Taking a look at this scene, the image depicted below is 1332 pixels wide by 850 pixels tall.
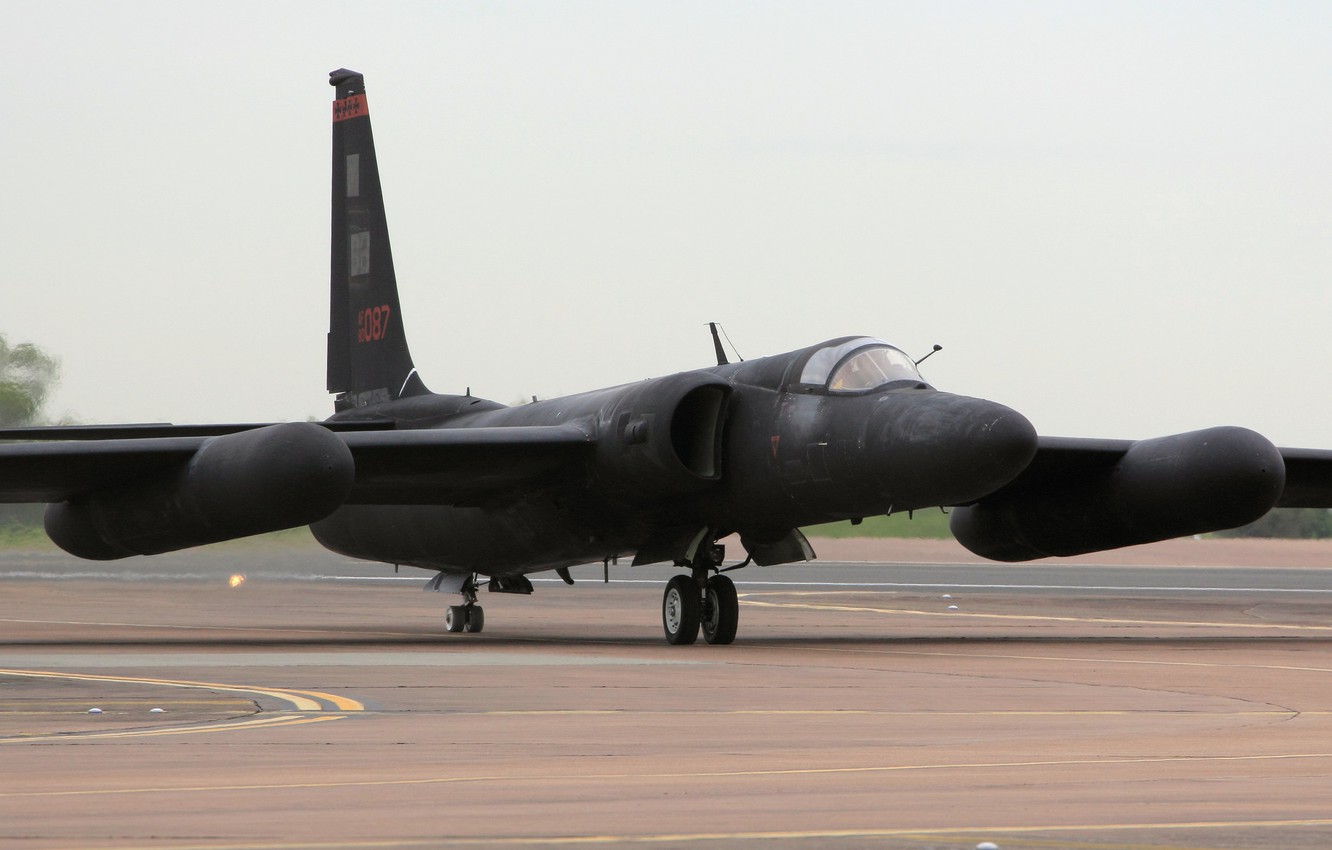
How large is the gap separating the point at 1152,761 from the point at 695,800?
2395 mm

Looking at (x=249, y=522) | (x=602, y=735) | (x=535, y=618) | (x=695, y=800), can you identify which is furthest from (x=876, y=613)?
(x=695, y=800)

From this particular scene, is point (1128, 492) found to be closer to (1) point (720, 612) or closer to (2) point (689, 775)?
(1) point (720, 612)

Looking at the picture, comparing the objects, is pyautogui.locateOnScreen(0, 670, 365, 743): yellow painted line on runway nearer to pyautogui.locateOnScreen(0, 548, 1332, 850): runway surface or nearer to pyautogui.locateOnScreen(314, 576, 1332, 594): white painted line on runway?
pyautogui.locateOnScreen(0, 548, 1332, 850): runway surface

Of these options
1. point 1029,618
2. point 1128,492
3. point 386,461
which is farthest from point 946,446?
point 1029,618

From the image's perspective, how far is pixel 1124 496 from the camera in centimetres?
1888

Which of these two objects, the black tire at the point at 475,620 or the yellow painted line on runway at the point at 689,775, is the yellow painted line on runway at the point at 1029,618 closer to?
the black tire at the point at 475,620

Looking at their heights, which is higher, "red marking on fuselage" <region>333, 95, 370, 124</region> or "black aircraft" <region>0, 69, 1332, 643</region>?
"red marking on fuselage" <region>333, 95, 370, 124</region>

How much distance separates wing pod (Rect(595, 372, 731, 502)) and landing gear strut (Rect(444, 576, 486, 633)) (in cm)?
440

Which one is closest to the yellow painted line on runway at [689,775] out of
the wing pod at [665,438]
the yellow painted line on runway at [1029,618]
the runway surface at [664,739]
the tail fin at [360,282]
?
the runway surface at [664,739]

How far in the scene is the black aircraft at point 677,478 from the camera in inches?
614

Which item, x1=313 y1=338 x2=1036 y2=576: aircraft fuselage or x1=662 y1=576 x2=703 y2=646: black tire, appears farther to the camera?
x1=662 y1=576 x2=703 y2=646: black tire

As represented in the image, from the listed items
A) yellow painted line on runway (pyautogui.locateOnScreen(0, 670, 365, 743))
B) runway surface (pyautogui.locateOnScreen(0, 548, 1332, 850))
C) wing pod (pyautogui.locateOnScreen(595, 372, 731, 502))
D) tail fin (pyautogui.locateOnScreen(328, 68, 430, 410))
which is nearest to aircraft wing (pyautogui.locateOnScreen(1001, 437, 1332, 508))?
runway surface (pyautogui.locateOnScreen(0, 548, 1332, 850))

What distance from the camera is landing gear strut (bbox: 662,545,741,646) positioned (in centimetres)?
1761

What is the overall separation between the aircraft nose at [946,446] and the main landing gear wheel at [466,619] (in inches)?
295
